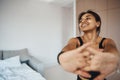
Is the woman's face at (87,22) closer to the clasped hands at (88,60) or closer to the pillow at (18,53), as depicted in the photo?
the clasped hands at (88,60)

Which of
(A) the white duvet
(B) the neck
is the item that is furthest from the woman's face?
(A) the white duvet

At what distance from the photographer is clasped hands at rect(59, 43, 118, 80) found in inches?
12.1

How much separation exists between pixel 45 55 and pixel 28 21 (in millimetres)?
797

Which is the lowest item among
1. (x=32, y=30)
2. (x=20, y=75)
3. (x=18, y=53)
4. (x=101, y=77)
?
(x=20, y=75)

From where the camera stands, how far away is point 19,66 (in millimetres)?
2260

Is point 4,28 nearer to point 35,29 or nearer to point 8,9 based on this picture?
point 8,9

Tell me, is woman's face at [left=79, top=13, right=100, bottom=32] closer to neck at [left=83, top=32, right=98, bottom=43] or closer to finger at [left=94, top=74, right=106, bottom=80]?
neck at [left=83, top=32, right=98, bottom=43]

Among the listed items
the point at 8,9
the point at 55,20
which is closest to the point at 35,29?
the point at 55,20

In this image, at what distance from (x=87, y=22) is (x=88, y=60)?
0.10m

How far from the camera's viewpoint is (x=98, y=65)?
31 cm

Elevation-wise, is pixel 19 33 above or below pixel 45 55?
above

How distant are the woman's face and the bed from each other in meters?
1.50

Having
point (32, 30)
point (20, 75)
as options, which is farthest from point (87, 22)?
point (32, 30)

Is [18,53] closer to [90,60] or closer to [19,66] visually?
[19,66]
